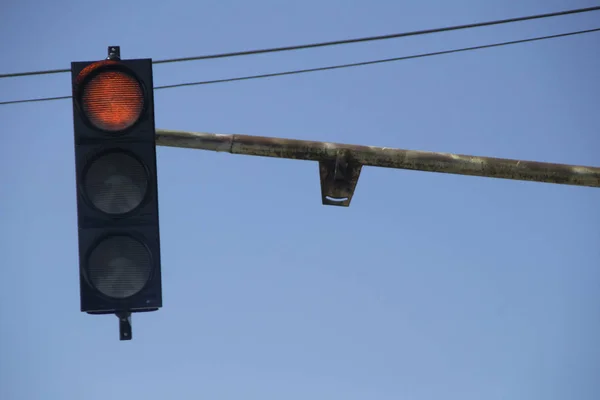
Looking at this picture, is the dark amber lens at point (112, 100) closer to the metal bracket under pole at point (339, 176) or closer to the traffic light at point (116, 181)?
the traffic light at point (116, 181)

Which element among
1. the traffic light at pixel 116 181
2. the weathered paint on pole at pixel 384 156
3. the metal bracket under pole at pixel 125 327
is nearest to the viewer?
the traffic light at pixel 116 181

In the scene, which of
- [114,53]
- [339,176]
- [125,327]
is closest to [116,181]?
[114,53]

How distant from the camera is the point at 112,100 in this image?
17.6 ft

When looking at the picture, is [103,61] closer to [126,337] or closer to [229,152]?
[126,337]

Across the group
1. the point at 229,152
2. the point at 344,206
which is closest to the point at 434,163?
the point at 344,206

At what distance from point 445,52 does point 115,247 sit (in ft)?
19.5

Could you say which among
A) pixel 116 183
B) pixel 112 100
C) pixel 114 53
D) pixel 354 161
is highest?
pixel 114 53

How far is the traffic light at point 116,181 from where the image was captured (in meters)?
5.27

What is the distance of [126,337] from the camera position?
18.0 feet

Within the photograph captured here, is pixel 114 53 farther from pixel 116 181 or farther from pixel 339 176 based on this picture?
pixel 339 176

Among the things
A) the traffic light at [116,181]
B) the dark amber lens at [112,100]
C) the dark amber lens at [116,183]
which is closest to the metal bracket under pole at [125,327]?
the traffic light at [116,181]

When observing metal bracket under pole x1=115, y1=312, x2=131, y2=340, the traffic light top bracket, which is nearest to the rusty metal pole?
the traffic light top bracket

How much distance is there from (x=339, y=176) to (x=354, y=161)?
158 mm

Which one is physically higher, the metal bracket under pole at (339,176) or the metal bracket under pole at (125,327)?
the metal bracket under pole at (339,176)
